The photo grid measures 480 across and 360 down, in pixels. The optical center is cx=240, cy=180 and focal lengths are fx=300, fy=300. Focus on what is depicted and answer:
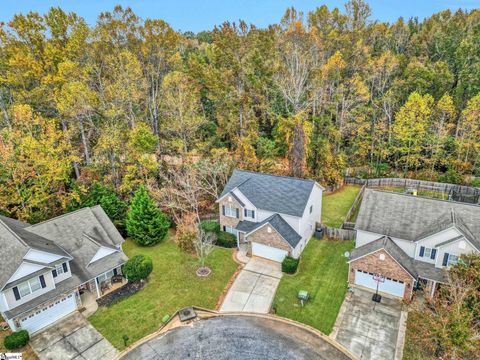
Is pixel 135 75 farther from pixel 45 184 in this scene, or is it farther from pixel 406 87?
pixel 406 87

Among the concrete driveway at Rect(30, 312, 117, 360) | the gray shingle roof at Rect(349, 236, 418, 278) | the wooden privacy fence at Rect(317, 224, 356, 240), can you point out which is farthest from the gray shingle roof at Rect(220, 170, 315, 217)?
the concrete driveway at Rect(30, 312, 117, 360)

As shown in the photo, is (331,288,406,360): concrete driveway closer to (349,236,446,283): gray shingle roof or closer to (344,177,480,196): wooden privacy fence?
(349,236,446,283): gray shingle roof

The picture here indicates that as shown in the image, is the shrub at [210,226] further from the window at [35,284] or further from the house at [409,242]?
the window at [35,284]

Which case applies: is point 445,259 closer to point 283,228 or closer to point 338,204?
point 283,228

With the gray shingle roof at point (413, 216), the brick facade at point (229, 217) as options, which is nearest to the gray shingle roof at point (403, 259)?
the gray shingle roof at point (413, 216)

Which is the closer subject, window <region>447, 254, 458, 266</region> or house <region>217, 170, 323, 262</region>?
window <region>447, 254, 458, 266</region>
